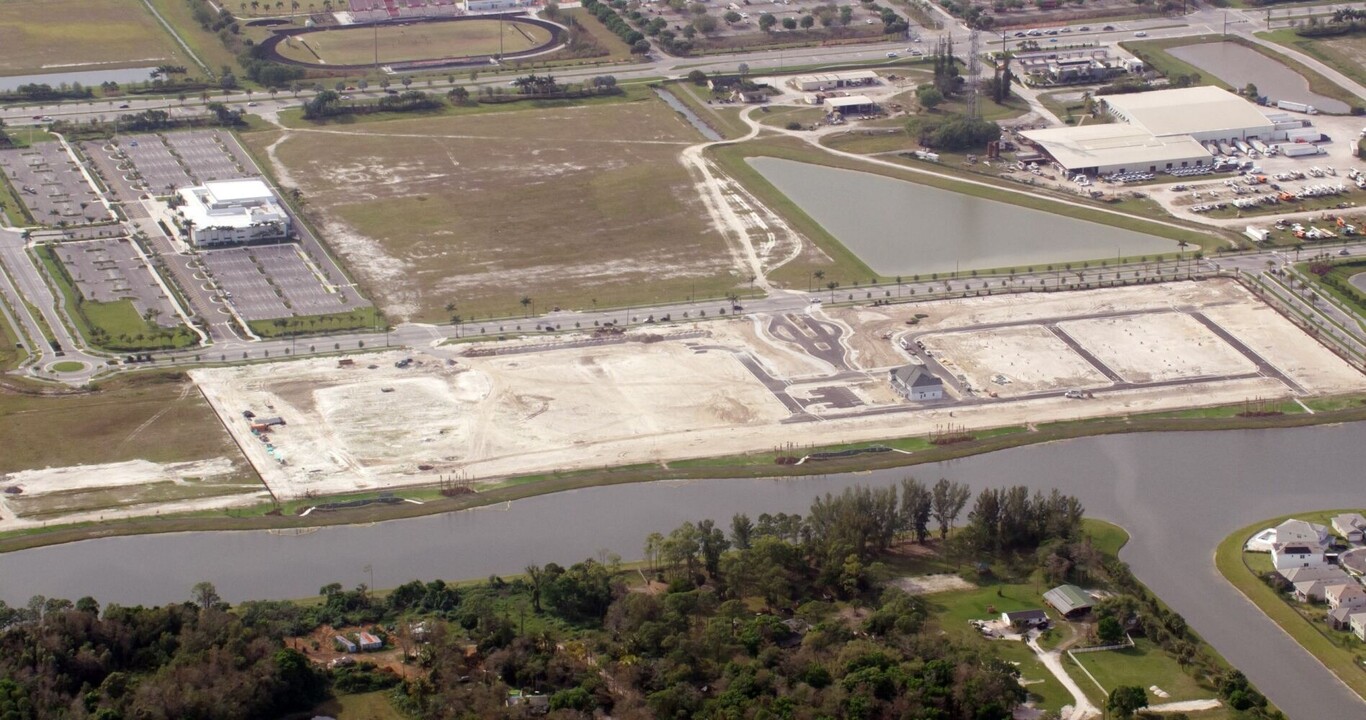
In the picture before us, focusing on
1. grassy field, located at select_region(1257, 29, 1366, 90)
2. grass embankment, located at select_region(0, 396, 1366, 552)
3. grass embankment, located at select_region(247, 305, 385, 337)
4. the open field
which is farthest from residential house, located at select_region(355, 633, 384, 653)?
grassy field, located at select_region(1257, 29, 1366, 90)

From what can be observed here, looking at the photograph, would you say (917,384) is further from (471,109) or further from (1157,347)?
(471,109)

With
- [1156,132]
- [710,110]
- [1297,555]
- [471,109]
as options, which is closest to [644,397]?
[1297,555]

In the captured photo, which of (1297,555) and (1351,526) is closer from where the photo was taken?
(1297,555)

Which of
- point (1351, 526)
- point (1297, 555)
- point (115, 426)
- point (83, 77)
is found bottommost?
point (1297, 555)

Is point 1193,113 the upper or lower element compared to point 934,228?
upper

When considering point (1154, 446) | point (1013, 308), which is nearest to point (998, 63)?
point (1013, 308)

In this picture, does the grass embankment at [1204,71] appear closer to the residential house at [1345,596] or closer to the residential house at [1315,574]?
the residential house at [1315,574]

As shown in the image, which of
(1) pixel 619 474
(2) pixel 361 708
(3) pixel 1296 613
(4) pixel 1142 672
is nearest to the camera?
(2) pixel 361 708
